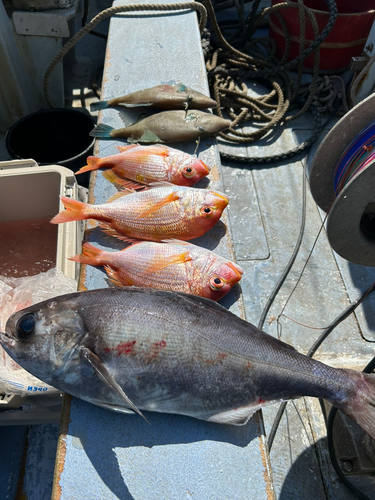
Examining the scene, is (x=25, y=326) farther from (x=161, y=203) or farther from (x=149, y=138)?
(x=149, y=138)

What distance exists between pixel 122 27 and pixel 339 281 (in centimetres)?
316

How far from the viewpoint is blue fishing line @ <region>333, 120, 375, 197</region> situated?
1.60m

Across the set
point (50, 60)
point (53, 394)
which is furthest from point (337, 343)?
point (50, 60)

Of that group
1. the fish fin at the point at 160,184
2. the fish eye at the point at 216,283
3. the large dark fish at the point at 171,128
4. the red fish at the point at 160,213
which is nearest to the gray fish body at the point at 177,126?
the large dark fish at the point at 171,128

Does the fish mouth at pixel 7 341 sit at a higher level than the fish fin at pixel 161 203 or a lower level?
lower

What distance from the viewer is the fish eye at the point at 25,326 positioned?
4.82 feet

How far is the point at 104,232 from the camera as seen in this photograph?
2178 millimetres

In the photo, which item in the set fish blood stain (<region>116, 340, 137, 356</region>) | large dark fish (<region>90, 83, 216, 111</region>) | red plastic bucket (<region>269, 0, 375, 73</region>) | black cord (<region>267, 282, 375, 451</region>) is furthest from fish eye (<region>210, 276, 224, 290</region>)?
red plastic bucket (<region>269, 0, 375, 73</region>)

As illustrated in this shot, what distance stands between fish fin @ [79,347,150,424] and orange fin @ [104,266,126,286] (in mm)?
518

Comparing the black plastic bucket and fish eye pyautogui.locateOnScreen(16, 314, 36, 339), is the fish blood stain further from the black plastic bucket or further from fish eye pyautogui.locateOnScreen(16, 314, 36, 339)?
the black plastic bucket

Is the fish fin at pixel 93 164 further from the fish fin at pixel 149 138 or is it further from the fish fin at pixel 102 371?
the fish fin at pixel 102 371

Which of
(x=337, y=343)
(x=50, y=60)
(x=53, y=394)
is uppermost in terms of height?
(x=50, y=60)

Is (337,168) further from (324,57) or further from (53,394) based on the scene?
(324,57)

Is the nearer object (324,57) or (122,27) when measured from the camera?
(122,27)
